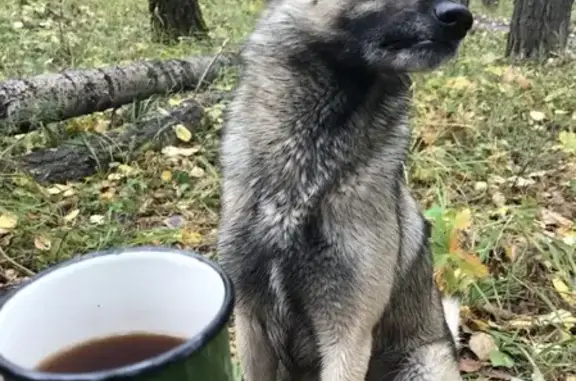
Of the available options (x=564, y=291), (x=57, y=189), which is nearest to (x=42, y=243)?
(x=57, y=189)

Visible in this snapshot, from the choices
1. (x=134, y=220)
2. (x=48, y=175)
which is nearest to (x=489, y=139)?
(x=134, y=220)

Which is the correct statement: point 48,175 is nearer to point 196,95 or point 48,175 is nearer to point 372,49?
point 196,95

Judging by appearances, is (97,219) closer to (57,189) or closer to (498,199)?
(57,189)

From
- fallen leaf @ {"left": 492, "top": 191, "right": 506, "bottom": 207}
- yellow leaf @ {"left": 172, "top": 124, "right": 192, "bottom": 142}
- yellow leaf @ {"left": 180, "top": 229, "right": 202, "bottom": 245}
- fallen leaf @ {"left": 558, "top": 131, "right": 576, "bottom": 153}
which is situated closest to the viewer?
yellow leaf @ {"left": 180, "top": 229, "right": 202, "bottom": 245}

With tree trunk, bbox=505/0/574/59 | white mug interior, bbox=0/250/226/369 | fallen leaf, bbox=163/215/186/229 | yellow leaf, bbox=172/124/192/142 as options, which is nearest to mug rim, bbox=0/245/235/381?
white mug interior, bbox=0/250/226/369

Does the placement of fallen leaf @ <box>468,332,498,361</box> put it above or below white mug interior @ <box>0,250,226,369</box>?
below

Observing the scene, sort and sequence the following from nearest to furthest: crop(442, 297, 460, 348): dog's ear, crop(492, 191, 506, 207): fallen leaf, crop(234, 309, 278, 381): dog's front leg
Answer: crop(234, 309, 278, 381): dog's front leg < crop(442, 297, 460, 348): dog's ear < crop(492, 191, 506, 207): fallen leaf

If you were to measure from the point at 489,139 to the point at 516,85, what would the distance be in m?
1.08

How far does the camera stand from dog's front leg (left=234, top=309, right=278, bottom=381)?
7.09 feet

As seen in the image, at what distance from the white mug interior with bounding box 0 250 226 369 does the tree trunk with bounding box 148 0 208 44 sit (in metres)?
5.81

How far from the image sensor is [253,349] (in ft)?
7.25

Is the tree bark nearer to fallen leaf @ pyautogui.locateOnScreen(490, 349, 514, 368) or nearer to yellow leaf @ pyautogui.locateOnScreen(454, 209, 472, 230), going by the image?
yellow leaf @ pyautogui.locateOnScreen(454, 209, 472, 230)

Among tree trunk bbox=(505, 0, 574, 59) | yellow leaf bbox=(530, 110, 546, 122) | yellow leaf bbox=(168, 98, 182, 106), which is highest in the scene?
yellow leaf bbox=(168, 98, 182, 106)

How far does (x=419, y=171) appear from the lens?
3779 mm
